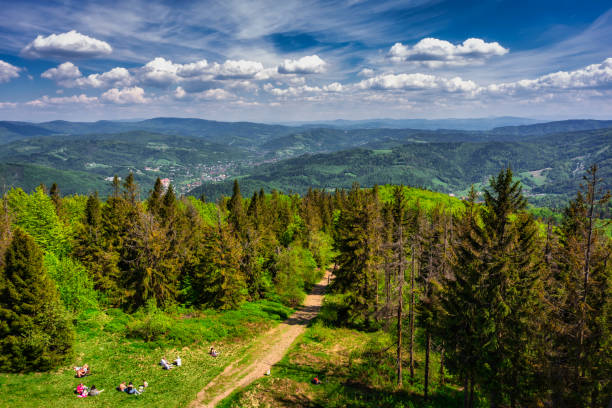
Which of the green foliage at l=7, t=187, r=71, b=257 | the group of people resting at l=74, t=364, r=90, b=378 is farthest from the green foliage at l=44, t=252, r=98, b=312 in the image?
Result: the green foliage at l=7, t=187, r=71, b=257

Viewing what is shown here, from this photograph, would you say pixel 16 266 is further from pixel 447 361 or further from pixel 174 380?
pixel 447 361

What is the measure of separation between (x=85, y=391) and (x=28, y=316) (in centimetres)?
748

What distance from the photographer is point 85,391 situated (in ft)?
71.8

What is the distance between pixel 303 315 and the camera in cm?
4303

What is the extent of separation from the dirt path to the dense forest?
14.9 ft

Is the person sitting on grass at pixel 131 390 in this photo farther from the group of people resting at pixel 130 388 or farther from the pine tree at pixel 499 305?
the pine tree at pixel 499 305

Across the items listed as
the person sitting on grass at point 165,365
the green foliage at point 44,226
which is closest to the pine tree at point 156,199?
the green foliage at point 44,226

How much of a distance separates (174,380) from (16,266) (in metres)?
14.9

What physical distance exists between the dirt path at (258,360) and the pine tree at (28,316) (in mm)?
11985

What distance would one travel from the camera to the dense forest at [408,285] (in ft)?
53.5

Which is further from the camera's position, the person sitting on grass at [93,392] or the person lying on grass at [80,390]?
the person sitting on grass at [93,392]

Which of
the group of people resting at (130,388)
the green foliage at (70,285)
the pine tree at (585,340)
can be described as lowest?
the group of people resting at (130,388)

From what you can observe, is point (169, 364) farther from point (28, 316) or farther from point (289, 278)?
point (289, 278)

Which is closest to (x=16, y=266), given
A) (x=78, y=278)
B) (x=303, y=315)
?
(x=78, y=278)
